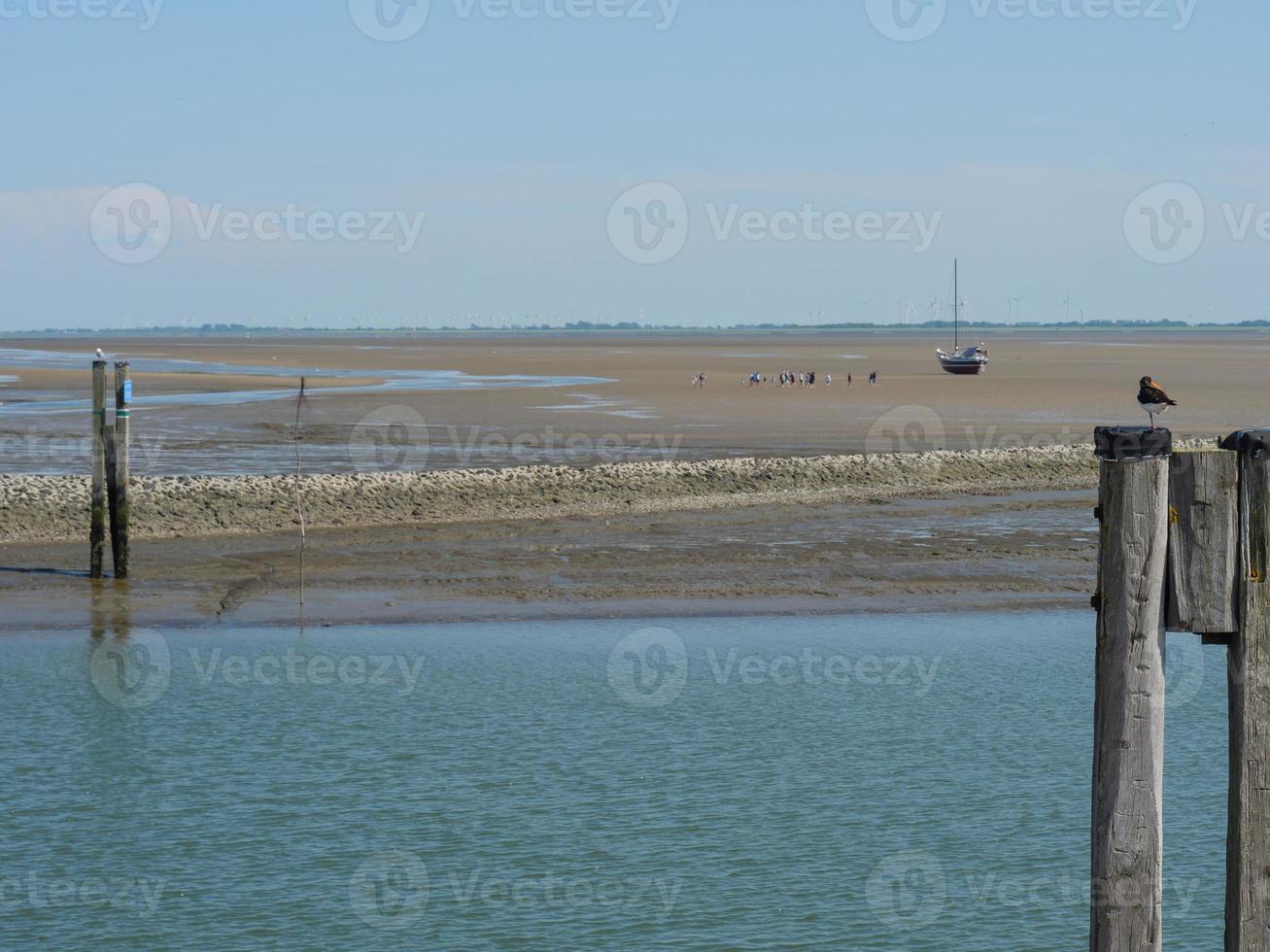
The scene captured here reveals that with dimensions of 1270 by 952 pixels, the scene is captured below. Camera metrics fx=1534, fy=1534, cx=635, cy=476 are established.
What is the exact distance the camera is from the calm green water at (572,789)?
1177 cm

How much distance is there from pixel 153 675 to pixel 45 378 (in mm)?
61813

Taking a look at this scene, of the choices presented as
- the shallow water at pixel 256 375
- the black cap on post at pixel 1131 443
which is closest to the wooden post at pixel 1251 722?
the black cap on post at pixel 1131 443

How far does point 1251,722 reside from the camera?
20.2 ft

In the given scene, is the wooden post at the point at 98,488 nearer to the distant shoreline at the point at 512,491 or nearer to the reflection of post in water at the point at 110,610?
the reflection of post in water at the point at 110,610

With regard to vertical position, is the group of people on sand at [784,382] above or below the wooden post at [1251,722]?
above

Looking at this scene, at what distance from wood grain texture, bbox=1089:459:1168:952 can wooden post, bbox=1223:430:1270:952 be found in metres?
0.29

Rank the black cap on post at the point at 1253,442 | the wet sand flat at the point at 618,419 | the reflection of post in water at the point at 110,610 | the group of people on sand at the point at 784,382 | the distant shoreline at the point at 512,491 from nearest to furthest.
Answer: the black cap on post at the point at 1253,442
the reflection of post in water at the point at 110,610
the distant shoreline at the point at 512,491
the wet sand flat at the point at 618,419
the group of people on sand at the point at 784,382

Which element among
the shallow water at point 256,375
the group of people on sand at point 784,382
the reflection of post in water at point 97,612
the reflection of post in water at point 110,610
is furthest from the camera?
the group of people on sand at point 784,382

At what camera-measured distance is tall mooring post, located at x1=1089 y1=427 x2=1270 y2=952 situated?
579 centimetres

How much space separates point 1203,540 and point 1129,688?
2.19 feet

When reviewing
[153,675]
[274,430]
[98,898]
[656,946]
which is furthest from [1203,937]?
[274,430]

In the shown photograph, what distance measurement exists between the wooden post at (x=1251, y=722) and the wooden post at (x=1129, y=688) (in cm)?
29

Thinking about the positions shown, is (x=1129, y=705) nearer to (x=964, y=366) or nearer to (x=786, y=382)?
(x=786, y=382)

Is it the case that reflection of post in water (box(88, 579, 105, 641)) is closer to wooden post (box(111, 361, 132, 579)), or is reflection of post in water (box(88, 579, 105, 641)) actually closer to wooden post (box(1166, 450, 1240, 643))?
wooden post (box(111, 361, 132, 579))
